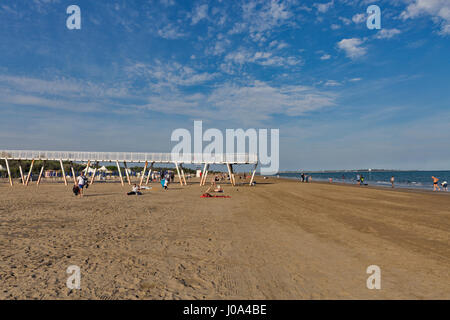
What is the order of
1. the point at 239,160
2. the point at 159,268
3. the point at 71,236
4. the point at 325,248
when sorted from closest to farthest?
the point at 159,268, the point at 325,248, the point at 71,236, the point at 239,160

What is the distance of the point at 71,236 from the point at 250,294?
18.9 ft

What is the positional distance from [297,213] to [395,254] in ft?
20.1

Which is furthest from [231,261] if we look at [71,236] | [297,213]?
[297,213]

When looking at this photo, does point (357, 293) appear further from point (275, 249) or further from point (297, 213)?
point (297, 213)

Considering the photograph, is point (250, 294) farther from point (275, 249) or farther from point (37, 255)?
point (37, 255)

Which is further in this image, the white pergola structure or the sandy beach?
the white pergola structure

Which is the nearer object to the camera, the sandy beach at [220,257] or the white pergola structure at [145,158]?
the sandy beach at [220,257]

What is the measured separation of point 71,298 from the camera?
375 centimetres

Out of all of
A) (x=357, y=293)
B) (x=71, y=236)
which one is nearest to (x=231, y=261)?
(x=357, y=293)

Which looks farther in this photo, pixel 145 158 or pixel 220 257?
pixel 145 158

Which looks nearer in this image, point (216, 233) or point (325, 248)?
point (325, 248)

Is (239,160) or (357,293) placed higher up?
(239,160)

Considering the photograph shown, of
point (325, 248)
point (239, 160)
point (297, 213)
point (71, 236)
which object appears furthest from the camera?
point (239, 160)

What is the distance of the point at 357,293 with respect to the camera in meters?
3.99
